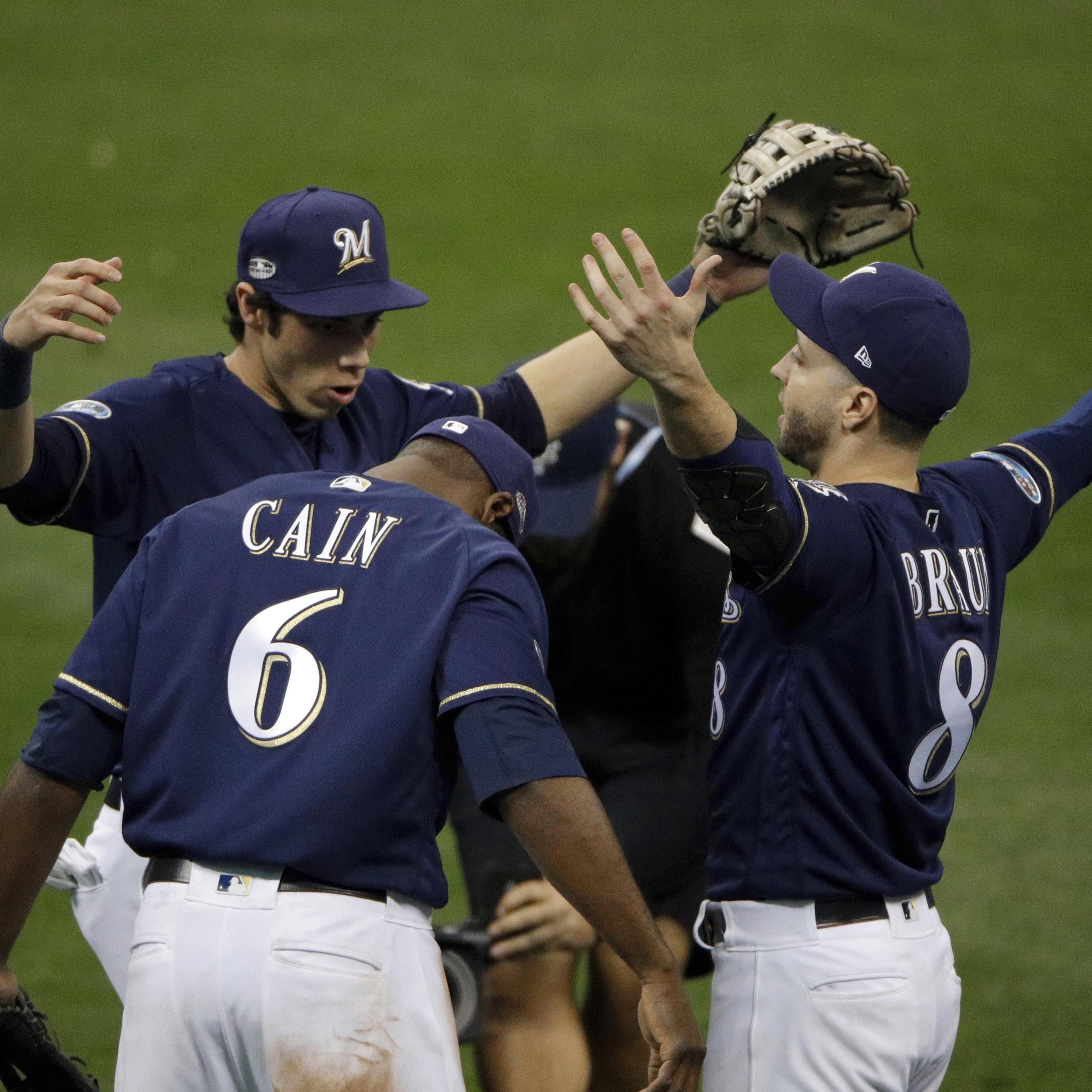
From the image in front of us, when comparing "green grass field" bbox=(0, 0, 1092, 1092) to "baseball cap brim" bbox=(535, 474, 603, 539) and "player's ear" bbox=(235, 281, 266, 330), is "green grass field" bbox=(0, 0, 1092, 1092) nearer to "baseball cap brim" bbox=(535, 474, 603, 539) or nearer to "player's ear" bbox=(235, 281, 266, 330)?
"baseball cap brim" bbox=(535, 474, 603, 539)

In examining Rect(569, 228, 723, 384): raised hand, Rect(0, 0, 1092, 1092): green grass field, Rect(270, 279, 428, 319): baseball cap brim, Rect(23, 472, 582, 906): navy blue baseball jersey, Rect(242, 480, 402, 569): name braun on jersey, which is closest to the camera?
Rect(569, 228, 723, 384): raised hand

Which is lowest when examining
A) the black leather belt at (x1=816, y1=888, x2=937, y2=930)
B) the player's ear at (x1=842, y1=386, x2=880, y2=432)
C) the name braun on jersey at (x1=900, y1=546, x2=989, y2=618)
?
the black leather belt at (x1=816, y1=888, x2=937, y2=930)

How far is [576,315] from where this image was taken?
42.2ft

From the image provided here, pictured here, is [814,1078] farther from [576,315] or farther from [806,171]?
[576,315]

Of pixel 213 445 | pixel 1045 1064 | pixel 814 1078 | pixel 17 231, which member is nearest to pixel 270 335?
pixel 213 445

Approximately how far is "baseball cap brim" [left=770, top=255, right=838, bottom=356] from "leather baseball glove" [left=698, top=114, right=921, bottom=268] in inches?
17.9

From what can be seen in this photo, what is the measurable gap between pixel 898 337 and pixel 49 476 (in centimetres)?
173

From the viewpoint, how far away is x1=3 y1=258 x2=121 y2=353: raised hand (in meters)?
3.39

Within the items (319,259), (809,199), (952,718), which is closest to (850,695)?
(952,718)

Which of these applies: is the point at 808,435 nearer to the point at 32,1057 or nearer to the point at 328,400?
the point at 328,400

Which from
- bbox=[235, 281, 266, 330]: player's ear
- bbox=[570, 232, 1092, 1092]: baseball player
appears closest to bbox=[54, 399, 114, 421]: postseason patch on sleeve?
bbox=[235, 281, 266, 330]: player's ear

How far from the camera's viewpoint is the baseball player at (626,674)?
4738 millimetres

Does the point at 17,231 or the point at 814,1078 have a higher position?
the point at 17,231

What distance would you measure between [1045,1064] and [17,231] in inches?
436
